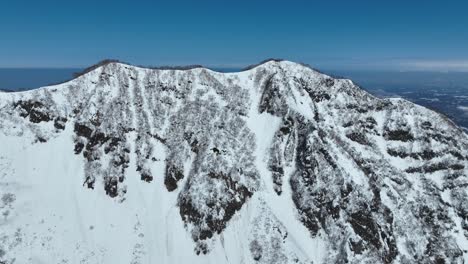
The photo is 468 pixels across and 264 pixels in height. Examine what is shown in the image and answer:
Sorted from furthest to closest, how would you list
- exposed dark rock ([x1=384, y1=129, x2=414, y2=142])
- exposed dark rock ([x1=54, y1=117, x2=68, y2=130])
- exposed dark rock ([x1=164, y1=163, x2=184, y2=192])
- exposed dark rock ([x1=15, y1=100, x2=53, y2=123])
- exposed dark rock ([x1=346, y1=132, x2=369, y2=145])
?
exposed dark rock ([x1=384, y1=129, x2=414, y2=142])
exposed dark rock ([x1=346, y1=132, x2=369, y2=145])
exposed dark rock ([x1=54, y1=117, x2=68, y2=130])
exposed dark rock ([x1=15, y1=100, x2=53, y2=123])
exposed dark rock ([x1=164, y1=163, x2=184, y2=192])

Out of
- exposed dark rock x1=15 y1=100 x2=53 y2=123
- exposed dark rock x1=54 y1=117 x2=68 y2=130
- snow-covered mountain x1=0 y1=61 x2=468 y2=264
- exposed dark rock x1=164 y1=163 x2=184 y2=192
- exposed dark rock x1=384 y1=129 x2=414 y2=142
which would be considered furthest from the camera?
exposed dark rock x1=384 y1=129 x2=414 y2=142

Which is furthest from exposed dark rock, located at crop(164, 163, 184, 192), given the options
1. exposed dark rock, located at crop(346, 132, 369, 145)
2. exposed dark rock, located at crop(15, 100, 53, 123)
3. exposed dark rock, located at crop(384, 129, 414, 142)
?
exposed dark rock, located at crop(384, 129, 414, 142)

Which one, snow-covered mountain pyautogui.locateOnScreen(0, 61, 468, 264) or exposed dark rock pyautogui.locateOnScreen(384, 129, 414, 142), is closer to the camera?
snow-covered mountain pyautogui.locateOnScreen(0, 61, 468, 264)

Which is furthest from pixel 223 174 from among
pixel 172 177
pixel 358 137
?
pixel 358 137

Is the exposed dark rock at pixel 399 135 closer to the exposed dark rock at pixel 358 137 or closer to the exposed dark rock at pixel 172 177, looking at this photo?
the exposed dark rock at pixel 358 137

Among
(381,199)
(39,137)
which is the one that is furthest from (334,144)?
(39,137)

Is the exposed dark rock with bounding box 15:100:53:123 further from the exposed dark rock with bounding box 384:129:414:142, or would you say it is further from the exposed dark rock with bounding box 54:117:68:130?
the exposed dark rock with bounding box 384:129:414:142

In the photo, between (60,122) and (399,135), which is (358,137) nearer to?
(399,135)

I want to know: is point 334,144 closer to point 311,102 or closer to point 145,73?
point 311,102

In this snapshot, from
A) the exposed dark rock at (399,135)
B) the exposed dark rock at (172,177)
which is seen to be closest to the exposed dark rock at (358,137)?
the exposed dark rock at (399,135)

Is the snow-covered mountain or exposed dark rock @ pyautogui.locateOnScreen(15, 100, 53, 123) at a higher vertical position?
exposed dark rock @ pyautogui.locateOnScreen(15, 100, 53, 123)
